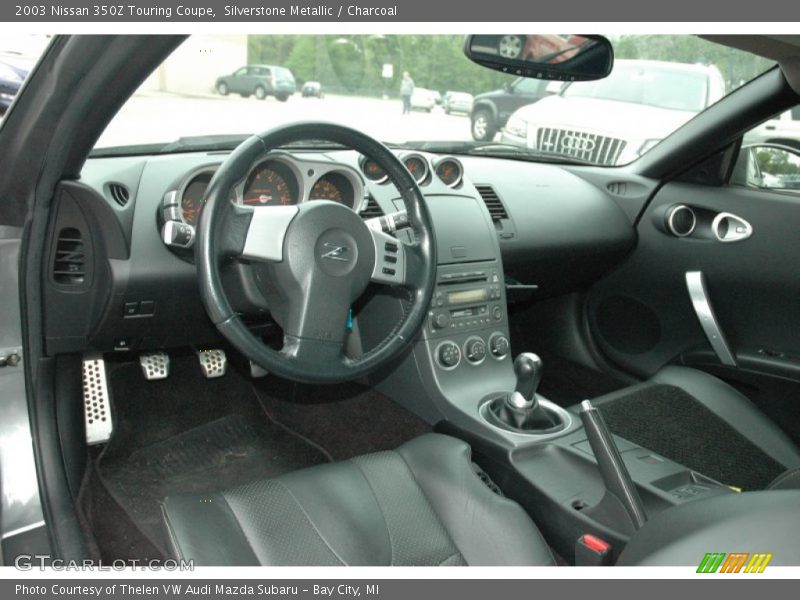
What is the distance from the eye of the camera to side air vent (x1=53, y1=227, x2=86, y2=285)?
2.11m

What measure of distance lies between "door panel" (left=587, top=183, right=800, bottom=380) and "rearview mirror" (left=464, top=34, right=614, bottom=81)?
1.23 metres

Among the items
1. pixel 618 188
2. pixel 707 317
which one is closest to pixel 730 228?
pixel 707 317

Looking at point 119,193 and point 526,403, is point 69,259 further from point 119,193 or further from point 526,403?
point 526,403

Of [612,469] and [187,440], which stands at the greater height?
[612,469]

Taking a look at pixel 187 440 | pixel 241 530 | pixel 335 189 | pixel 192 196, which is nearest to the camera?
pixel 241 530

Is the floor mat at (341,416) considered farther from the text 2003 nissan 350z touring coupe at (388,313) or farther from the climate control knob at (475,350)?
the climate control knob at (475,350)

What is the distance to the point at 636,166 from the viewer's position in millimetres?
3498

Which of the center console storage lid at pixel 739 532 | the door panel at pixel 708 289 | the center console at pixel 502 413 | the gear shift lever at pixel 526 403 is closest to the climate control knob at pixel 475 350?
the center console at pixel 502 413

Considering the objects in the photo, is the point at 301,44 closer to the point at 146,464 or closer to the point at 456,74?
the point at 456,74

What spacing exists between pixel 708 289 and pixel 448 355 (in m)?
1.26

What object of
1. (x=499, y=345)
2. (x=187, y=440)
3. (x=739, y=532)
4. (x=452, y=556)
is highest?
(x=739, y=532)

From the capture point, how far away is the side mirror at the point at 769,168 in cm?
305

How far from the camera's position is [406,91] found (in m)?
3.46

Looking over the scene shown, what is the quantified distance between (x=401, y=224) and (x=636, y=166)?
1.76m
